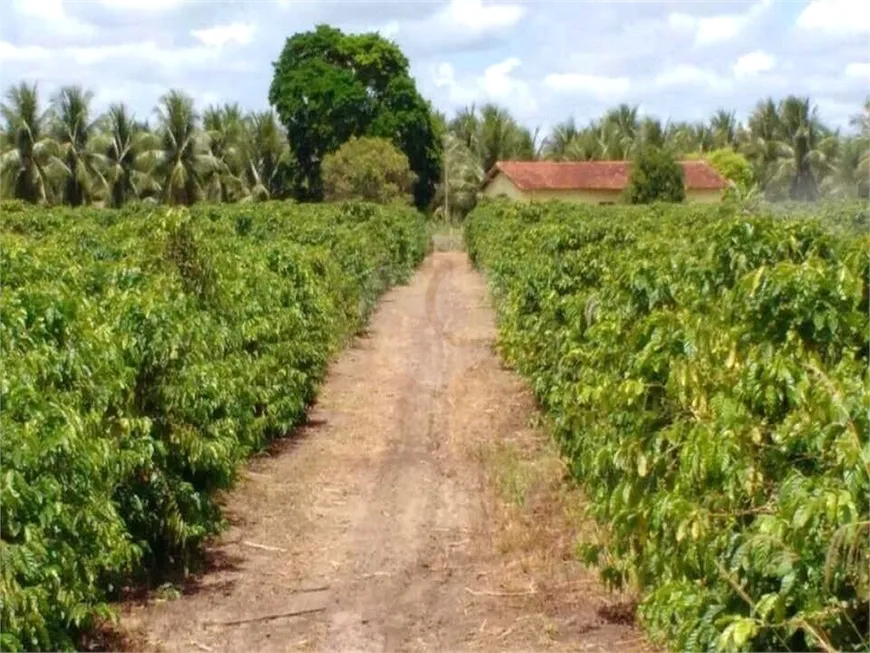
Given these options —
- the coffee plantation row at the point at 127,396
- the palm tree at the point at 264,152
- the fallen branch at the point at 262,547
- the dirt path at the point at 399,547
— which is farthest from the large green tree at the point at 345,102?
the fallen branch at the point at 262,547

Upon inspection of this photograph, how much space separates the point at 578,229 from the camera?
15.5 meters

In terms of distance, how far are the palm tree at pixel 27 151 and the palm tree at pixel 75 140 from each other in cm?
56

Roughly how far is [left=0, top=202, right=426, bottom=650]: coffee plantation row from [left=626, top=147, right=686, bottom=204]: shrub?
132 feet

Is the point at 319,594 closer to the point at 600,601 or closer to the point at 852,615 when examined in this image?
the point at 600,601

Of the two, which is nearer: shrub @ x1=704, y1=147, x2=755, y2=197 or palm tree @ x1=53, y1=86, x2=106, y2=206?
palm tree @ x1=53, y1=86, x2=106, y2=206

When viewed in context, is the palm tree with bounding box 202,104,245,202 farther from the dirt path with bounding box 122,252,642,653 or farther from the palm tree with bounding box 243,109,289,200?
the dirt path with bounding box 122,252,642,653

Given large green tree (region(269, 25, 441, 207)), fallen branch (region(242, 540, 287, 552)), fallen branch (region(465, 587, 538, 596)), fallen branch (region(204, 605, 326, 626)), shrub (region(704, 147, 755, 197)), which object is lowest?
fallen branch (region(242, 540, 287, 552))

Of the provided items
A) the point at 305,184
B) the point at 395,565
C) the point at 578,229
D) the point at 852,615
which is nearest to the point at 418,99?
the point at 305,184

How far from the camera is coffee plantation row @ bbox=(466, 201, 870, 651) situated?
4395 mm

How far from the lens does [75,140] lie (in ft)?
181

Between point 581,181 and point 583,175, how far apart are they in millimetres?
618

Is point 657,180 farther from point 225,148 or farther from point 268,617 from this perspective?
point 268,617

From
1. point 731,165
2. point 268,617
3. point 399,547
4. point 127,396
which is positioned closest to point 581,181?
point 731,165

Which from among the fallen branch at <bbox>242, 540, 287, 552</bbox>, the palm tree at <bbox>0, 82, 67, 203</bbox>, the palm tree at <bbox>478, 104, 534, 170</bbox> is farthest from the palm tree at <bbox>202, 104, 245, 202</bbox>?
the fallen branch at <bbox>242, 540, 287, 552</bbox>
